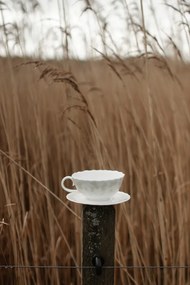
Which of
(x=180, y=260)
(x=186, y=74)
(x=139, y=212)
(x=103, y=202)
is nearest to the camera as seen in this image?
(x=103, y=202)

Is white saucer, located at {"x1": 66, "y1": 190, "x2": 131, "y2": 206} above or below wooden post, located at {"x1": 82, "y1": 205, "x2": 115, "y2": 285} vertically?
above

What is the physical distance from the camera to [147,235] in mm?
1657

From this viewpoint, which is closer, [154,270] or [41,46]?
[154,270]

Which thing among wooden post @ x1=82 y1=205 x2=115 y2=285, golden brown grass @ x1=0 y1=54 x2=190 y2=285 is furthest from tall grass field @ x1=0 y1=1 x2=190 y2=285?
wooden post @ x1=82 y1=205 x2=115 y2=285

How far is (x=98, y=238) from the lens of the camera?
0.92m

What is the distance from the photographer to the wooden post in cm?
92

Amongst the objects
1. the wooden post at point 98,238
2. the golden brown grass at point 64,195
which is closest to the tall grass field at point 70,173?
the golden brown grass at point 64,195

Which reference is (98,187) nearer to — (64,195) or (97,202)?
(97,202)

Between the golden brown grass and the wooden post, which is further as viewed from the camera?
the golden brown grass

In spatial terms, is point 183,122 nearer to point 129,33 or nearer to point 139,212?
point 139,212

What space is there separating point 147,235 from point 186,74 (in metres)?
1.20

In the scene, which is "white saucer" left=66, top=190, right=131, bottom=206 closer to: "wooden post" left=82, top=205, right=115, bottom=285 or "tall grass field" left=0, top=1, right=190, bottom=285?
"wooden post" left=82, top=205, right=115, bottom=285

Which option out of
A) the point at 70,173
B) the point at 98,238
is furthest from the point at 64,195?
the point at 98,238

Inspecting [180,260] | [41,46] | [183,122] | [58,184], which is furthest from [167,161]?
[41,46]
